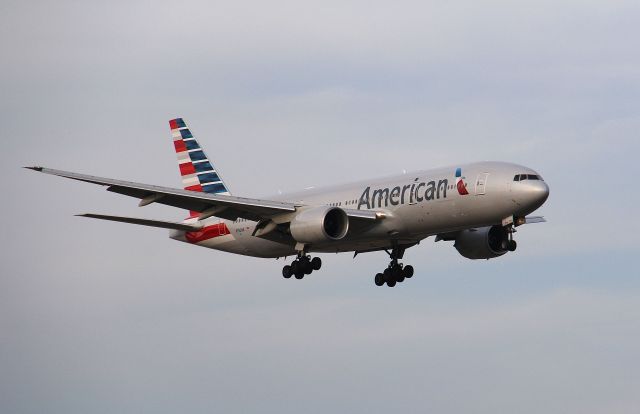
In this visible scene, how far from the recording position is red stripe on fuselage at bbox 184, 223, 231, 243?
70062 millimetres

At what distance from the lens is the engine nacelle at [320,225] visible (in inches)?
2468

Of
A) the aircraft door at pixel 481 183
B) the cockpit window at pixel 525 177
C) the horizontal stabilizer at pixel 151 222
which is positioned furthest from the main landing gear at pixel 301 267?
the cockpit window at pixel 525 177

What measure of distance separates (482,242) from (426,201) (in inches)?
304

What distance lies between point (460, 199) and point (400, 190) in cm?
344

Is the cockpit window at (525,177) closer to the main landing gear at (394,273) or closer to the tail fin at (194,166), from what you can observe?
the main landing gear at (394,273)

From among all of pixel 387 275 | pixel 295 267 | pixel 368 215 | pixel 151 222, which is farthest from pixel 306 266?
pixel 151 222

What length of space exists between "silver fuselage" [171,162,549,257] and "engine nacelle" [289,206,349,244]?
0.60 m

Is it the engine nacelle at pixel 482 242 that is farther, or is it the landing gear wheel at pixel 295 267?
the engine nacelle at pixel 482 242

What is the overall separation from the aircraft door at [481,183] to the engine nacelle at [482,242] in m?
7.42

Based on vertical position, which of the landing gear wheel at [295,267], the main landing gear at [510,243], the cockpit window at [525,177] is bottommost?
the landing gear wheel at [295,267]

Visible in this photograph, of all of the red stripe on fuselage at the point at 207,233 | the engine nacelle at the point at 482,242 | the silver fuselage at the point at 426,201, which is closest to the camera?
the silver fuselage at the point at 426,201

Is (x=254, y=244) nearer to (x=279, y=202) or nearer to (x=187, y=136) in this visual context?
(x=279, y=202)

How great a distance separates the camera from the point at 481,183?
2378 inches

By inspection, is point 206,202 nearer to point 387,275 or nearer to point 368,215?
point 368,215
